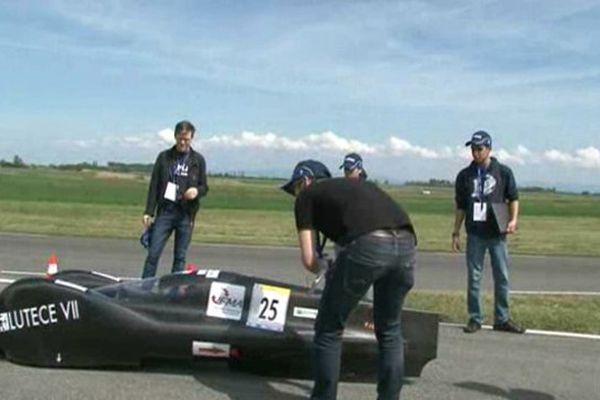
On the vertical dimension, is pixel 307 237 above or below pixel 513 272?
above

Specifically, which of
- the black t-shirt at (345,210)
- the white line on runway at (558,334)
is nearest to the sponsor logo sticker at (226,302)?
the black t-shirt at (345,210)

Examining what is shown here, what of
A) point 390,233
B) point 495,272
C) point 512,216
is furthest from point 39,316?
point 512,216

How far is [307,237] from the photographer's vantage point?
434 centimetres

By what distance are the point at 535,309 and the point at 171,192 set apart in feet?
14.0

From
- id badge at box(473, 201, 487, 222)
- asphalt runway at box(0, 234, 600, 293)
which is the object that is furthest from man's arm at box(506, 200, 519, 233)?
asphalt runway at box(0, 234, 600, 293)

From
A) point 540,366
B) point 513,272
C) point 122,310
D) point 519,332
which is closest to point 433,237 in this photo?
point 513,272

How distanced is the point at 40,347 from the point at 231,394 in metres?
1.43

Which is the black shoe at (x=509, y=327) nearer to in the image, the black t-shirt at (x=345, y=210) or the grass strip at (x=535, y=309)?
the grass strip at (x=535, y=309)

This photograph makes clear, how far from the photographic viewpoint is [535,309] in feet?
28.7

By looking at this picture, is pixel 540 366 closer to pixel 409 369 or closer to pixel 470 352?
pixel 470 352

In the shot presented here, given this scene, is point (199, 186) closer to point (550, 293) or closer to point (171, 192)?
point (171, 192)

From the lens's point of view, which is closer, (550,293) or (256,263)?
(550,293)

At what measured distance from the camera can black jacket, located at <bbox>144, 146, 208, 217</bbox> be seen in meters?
7.76

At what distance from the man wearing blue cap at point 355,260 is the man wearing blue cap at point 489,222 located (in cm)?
304
